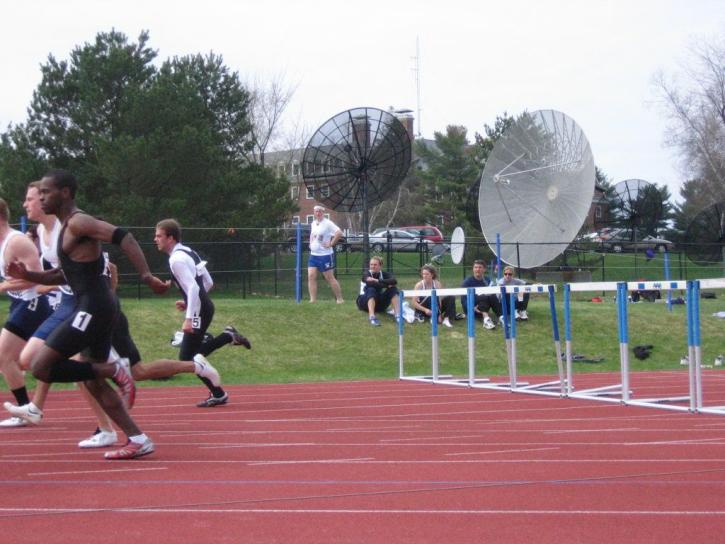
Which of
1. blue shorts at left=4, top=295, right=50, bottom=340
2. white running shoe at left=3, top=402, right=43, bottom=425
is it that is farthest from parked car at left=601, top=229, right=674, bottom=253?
white running shoe at left=3, top=402, right=43, bottom=425

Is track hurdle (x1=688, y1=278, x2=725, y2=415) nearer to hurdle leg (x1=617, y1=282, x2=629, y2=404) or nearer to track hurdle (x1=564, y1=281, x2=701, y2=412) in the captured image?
track hurdle (x1=564, y1=281, x2=701, y2=412)

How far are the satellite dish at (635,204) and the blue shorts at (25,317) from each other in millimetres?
31939

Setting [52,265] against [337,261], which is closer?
[52,265]

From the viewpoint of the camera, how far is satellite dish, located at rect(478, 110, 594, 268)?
81.7 ft

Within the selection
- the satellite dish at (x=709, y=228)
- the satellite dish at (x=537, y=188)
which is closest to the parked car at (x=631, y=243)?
the satellite dish at (x=709, y=228)

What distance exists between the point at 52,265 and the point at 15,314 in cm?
103

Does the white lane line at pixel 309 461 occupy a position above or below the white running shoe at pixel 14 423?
below

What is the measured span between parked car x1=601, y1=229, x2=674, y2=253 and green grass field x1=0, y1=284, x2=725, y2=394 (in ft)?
34.3

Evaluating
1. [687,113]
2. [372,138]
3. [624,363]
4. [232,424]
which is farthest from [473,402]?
[687,113]

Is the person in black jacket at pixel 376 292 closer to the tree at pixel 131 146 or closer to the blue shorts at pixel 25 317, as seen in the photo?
the blue shorts at pixel 25 317

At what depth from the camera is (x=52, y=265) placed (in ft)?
26.8

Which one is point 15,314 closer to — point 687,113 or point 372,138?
point 372,138

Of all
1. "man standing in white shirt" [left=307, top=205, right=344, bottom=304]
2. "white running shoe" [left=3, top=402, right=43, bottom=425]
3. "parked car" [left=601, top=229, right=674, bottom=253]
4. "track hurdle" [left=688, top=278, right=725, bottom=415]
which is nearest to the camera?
"white running shoe" [left=3, top=402, right=43, bottom=425]

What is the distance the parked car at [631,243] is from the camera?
109ft
